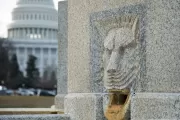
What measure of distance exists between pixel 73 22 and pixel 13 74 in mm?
74094

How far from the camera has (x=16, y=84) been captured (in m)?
79.5

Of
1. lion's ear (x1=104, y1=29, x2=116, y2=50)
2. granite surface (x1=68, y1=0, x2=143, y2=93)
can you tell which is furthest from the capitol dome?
lion's ear (x1=104, y1=29, x2=116, y2=50)

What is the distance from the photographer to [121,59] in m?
5.82

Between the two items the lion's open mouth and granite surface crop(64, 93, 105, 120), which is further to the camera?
granite surface crop(64, 93, 105, 120)

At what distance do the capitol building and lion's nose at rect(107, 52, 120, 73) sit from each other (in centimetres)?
11393

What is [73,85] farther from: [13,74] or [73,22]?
[13,74]

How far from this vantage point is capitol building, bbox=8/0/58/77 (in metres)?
121

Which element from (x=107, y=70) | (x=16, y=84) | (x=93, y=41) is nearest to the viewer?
(x=107, y=70)

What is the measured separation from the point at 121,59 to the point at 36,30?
121 m

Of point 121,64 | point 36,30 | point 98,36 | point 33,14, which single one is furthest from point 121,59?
point 33,14

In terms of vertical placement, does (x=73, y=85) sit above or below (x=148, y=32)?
below

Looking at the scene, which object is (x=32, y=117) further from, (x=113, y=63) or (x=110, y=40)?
(x=110, y=40)

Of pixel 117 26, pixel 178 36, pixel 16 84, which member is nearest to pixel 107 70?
pixel 117 26

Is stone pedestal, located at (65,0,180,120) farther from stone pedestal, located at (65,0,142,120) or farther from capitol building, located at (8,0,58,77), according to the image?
capitol building, located at (8,0,58,77)
